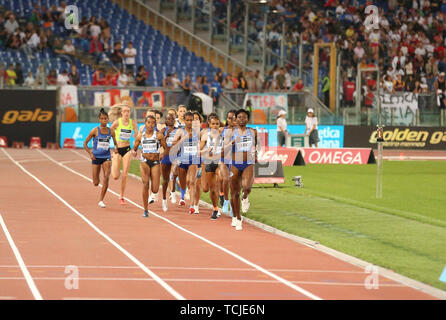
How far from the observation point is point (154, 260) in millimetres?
13352

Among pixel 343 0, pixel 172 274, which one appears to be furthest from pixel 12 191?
pixel 343 0

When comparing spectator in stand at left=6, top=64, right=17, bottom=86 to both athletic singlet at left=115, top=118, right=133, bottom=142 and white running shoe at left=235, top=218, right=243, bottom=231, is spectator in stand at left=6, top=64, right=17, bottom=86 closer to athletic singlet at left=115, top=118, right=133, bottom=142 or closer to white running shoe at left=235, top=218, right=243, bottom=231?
athletic singlet at left=115, top=118, right=133, bottom=142

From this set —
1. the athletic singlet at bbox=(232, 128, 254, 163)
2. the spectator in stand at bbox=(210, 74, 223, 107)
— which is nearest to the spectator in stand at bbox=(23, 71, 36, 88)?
the spectator in stand at bbox=(210, 74, 223, 107)

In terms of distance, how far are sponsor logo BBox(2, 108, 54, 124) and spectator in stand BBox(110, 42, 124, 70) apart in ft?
13.4

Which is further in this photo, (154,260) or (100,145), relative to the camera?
(100,145)

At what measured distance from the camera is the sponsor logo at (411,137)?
4503 centimetres

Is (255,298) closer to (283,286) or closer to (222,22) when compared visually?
(283,286)

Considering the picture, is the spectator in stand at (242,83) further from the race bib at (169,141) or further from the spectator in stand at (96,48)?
the race bib at (169,141)

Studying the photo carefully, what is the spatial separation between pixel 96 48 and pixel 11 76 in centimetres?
463

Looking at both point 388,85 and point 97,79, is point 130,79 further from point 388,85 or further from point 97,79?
point 388,85

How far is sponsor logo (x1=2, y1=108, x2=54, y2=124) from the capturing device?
138 ft

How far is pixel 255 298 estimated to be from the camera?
34.8 feet

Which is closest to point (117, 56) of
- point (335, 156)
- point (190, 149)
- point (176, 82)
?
point (176, 82)
